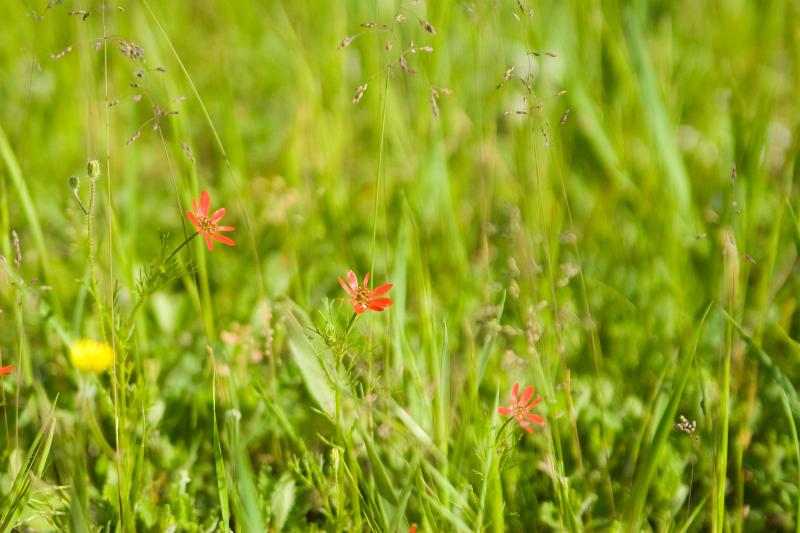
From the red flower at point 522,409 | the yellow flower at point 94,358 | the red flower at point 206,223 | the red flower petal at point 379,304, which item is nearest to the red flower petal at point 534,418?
the red flower at point 522,409

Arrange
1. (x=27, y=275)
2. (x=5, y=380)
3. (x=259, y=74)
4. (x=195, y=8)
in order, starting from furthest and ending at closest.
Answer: (x=195, y=8), (x=259, y=74), (x=27, y=275), (x=5, y=380)

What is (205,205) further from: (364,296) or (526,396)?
(526,396)

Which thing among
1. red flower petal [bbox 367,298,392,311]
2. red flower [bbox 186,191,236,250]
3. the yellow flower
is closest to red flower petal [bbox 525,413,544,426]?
red flower petal [bbox 367,298,392,311]

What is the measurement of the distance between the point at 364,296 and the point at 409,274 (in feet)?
2.18

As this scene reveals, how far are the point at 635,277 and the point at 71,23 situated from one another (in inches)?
80.8

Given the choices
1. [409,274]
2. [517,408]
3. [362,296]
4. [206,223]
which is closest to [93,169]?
[206,223]

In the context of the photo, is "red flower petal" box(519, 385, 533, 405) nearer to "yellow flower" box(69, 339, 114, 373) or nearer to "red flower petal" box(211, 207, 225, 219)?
"red flower petal" box(211, 207, 225, 219)

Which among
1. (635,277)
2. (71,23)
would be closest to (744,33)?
(635,277)

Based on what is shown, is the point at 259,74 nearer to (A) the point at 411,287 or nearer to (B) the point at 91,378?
(A) the point at 411,287

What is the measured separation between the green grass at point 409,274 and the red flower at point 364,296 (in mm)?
45

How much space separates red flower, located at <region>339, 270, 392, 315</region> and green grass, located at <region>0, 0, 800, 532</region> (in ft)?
0.15

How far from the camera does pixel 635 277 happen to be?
1.99 meters

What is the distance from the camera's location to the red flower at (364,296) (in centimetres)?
118

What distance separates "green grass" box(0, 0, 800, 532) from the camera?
1272mm
